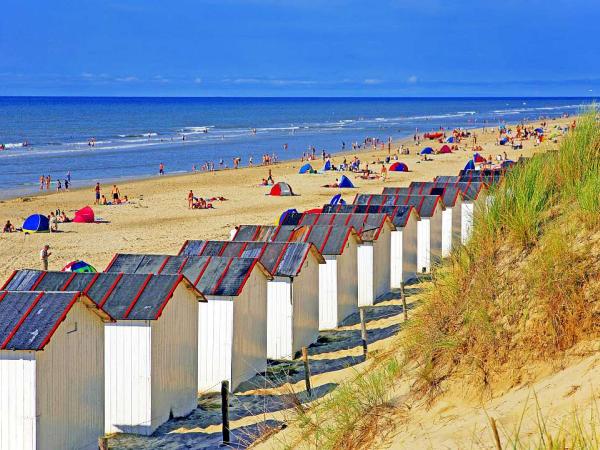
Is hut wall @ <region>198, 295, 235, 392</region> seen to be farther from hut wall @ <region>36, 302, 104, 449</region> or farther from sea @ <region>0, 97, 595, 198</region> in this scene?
sea @ <region>0, 97, 595, 198</region>

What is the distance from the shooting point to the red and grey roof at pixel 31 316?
1145 centimetres

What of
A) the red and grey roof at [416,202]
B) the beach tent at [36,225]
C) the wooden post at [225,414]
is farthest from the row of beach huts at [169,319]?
the beach tent at [36,225]

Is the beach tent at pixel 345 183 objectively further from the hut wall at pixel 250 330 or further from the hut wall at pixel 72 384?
the hut wall at pixel 72 384

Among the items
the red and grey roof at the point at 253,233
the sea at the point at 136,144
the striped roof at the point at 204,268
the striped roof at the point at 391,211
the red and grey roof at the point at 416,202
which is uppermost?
the sea at the point at 136,144

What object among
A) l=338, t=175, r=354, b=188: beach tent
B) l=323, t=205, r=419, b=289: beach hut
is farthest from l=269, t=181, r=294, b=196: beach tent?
l=323, t=205, r=419, b=289: beach hut

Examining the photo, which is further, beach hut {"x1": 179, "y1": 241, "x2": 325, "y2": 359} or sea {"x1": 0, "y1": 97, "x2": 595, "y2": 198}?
sea {"x1": 0, "y1": 97, "x2": 595, "y2": 198}

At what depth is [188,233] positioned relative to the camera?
114ft

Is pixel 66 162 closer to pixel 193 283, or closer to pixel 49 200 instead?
pixel 49 200

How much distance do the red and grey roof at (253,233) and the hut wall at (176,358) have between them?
555 cm

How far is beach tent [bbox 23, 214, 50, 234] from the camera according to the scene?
35.5 m

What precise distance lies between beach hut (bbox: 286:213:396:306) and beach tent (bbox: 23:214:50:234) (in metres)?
15.8

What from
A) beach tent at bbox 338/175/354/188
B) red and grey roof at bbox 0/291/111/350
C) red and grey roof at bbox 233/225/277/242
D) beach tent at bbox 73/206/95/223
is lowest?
red and grey roof at bbox 0/291/111/350

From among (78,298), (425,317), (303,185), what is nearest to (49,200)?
(303,185)

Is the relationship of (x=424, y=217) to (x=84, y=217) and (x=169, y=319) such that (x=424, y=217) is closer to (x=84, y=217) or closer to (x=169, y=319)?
(x=169, y=319)
